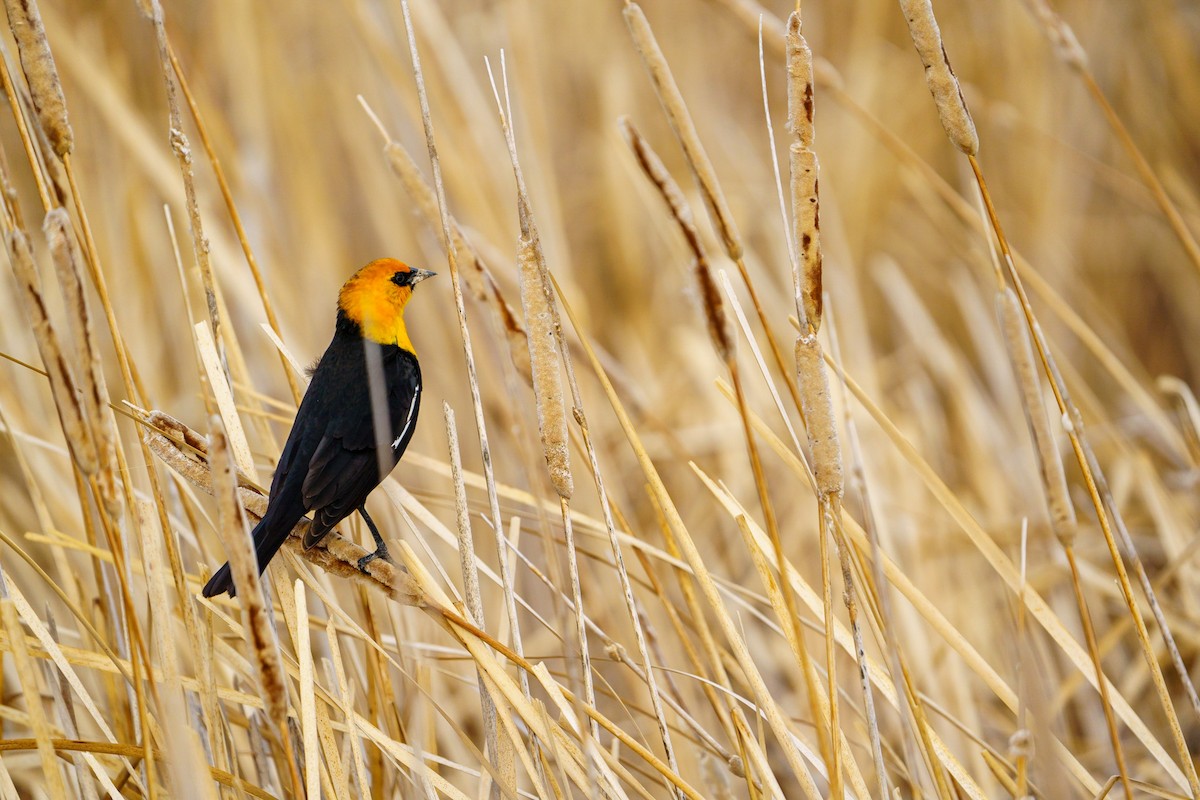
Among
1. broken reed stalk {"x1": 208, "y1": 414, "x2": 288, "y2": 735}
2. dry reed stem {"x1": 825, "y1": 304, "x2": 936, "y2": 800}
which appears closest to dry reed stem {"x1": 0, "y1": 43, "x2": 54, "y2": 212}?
broken reed stalk {"x1": 208, "y1": 414, "x2": 288, "y2": 735}

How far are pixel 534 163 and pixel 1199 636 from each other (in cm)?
181

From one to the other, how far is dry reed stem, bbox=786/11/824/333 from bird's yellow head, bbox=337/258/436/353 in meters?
0.72

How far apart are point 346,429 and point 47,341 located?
19.6 inches

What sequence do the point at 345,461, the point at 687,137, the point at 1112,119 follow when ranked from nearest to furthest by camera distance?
the point at 687,137, the point at 345,461, the point at 1112,119

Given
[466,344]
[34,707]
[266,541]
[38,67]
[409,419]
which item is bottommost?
[34,707]

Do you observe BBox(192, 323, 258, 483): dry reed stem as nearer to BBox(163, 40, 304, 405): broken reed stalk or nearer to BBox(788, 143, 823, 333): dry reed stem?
BBox(163, 40, 304, 405): broken reed stalk

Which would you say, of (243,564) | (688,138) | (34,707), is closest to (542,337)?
(688,138)

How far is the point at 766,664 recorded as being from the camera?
1911 mm

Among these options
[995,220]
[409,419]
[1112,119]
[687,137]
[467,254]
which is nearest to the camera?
[687,137]

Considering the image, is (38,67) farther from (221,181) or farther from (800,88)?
(800,88)

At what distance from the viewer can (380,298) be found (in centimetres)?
140

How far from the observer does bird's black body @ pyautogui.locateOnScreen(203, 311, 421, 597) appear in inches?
39.9

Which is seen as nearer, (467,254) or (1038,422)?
(1038,422)

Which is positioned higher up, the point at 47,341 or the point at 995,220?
the point at 995,220
